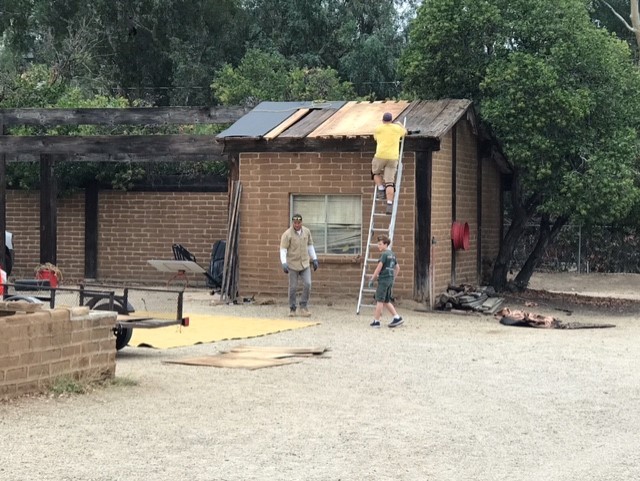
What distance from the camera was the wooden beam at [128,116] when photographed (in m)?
24.7

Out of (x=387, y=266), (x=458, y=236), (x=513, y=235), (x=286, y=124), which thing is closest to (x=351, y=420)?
(x=387, y=266)

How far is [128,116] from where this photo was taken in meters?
25.2

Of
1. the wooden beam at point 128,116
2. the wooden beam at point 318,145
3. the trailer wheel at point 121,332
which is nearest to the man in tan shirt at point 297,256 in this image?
the wooden beam at point 318,145

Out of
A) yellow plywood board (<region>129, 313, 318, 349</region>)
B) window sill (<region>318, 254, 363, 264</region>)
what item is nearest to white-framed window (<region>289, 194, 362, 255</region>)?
window sill (<region>318, 254, 363, 264</region>)

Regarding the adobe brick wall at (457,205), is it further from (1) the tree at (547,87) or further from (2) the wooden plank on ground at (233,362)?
(2) the wooden plank on ground at (233,362)

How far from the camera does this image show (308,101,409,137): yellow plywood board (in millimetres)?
22794

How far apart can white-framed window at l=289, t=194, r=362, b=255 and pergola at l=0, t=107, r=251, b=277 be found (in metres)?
2.32

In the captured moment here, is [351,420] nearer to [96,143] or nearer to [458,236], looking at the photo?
[458,236]

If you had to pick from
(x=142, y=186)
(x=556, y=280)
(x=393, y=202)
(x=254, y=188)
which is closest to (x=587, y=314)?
(x=393, y=202)

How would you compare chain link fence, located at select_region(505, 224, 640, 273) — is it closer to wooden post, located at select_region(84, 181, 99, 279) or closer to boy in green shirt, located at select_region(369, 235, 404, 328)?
wooden post, located at select_region(84, 181, 99, 279)

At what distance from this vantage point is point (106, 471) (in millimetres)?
8594

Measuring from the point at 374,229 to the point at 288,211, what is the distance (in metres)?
2.11

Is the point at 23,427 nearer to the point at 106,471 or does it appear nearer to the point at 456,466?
the point at 106,471

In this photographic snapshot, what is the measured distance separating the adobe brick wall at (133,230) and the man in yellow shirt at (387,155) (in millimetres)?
7586
